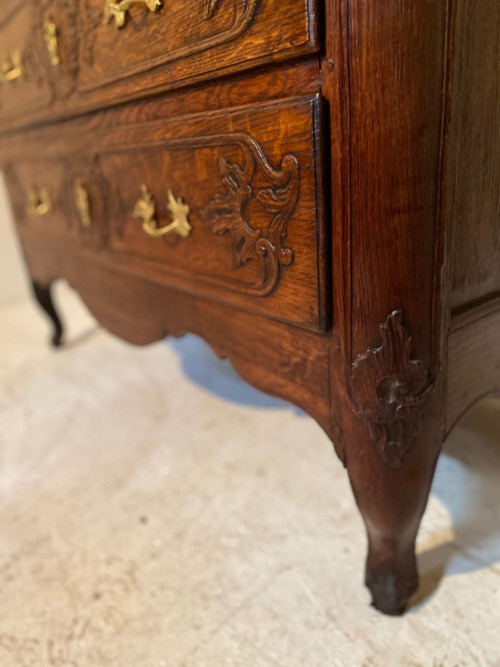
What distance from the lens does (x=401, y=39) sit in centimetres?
40

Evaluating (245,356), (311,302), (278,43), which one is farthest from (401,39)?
(245,356)

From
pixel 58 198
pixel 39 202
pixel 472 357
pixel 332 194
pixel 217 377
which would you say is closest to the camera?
pixel 332 194

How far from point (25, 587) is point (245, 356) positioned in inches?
18.8

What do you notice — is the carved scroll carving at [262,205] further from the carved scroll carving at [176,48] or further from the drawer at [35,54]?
the drawer at [35,54]

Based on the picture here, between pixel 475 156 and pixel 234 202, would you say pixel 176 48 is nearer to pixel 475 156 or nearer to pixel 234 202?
pixel 234 202

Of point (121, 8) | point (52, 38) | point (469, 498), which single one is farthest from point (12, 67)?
point (469, 498)

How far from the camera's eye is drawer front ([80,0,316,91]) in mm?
448

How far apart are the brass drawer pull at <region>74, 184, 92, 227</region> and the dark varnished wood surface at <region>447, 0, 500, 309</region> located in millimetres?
644

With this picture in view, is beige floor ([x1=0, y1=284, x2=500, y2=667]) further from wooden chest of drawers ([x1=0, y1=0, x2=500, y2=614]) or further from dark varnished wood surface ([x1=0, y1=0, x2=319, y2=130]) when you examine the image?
dark varnished wood surface ([x1=0, y1=0, x2=319, y2=130])

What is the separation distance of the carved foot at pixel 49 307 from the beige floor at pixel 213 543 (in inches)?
14.3

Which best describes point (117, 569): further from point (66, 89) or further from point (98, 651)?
point (66, 89)

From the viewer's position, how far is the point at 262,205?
54cm

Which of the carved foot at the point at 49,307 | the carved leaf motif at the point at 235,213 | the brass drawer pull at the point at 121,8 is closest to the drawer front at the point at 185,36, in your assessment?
the brass drawer pull at the point at 121,8

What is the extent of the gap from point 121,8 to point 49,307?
3.56 feet
